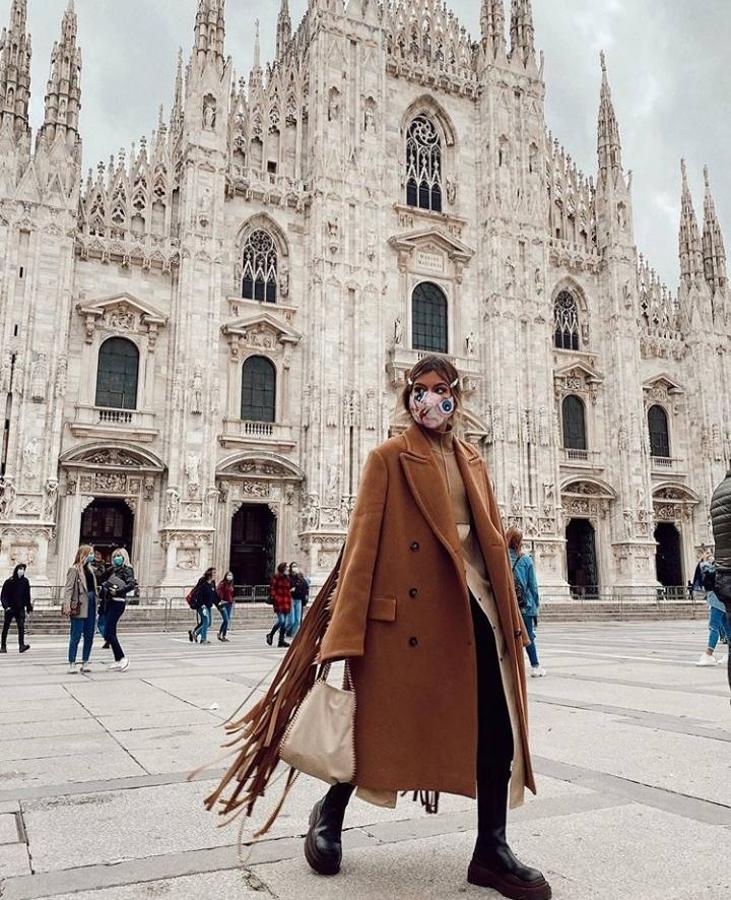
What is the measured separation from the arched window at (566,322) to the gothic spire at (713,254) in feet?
23.0

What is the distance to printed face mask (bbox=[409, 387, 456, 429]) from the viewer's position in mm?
2992

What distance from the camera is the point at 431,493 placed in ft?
9.10

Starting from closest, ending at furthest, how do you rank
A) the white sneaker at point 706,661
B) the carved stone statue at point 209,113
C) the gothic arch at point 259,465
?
the white sneaker at point 706,661
the gothic arch at point 259,465
the carved stone statue at point 209,113

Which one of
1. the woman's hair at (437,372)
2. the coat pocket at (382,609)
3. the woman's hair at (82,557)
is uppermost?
the woman's hair at (437,372)

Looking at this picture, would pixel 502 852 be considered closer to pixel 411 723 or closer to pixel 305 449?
pixel 411 723

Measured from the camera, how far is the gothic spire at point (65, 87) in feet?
76.3

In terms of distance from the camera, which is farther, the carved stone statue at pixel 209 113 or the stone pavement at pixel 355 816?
the carved stone statue at pixel 209 113

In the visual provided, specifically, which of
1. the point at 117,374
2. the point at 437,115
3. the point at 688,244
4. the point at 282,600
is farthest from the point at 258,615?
the point at 688,244

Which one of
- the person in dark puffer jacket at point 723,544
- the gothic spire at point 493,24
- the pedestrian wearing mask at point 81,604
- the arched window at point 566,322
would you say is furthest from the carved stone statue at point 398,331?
the person in dark puffer jacket at point 723,544

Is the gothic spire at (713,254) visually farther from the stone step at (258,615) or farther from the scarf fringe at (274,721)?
the scarf fringe at (274,721)

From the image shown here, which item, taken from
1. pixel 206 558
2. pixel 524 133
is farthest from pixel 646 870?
pixel 524 133

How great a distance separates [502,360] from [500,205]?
20.3 ft

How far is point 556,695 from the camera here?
23.0 ft

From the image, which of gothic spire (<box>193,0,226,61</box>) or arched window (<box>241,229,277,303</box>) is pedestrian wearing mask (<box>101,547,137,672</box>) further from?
gothic spire (<box>193,0,226,61</box>)
